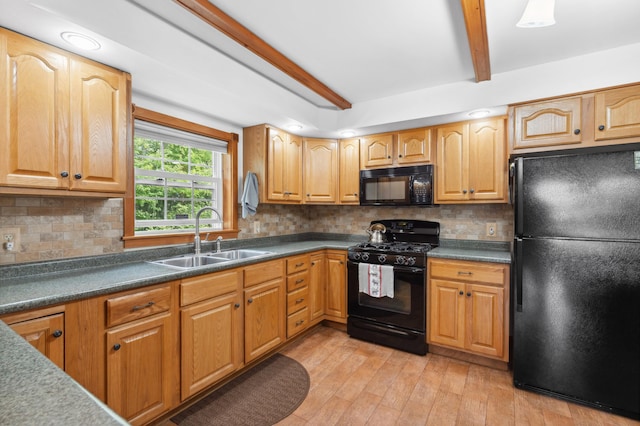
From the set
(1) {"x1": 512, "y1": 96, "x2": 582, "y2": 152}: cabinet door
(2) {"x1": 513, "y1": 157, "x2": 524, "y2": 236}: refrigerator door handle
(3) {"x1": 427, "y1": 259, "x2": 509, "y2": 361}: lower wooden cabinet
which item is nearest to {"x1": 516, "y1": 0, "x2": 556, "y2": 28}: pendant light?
(2) {"x1": 513, "y1": 157, "x2": 524, "y2": 236}: refrigerator door handle

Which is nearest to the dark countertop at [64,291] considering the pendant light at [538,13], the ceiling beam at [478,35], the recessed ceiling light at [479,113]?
the recessed ceiling light at [479,113]

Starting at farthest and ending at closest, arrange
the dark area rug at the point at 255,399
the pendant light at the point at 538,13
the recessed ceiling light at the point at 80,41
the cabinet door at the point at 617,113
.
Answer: the cabinet door at the point at 617,113 < the dark area rug at the point at 255,399 < the recessed ceiling light at the point at 80,41 < the pendant light at the point at 538,13

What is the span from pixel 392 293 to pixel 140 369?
204 centimetres

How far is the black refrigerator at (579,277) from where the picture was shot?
1.94 metres

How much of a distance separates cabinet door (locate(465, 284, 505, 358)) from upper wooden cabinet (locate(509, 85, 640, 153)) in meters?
1.17

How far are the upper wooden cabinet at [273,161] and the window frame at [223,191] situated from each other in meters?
0.16

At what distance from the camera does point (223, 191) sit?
310cm

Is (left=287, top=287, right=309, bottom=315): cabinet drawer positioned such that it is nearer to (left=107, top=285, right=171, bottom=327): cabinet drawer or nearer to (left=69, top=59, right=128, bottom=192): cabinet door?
(left=107, top=285, right=171, bottom=327): cabinet drawer

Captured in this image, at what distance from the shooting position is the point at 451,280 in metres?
2.67

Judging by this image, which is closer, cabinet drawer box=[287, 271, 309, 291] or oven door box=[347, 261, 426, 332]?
oven door box=[347, 261, 426, 332]

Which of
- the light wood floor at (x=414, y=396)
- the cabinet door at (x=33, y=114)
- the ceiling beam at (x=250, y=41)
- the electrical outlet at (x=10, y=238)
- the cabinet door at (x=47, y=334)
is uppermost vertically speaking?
the ceiling beam at (x=250, y=41)

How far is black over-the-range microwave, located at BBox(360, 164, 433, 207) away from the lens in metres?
3.04

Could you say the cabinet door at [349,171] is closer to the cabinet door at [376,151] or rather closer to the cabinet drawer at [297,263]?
the cabinet door at [376,151]

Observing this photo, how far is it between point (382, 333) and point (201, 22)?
284 cm
